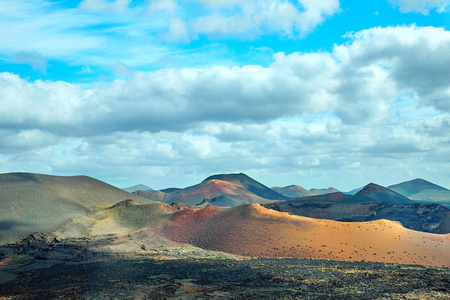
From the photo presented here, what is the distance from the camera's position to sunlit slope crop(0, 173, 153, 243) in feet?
226

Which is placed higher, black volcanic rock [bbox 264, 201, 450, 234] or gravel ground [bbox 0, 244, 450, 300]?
black volcanic rock [bbox 264, 201, 450, 234]

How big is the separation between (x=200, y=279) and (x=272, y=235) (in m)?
27.0

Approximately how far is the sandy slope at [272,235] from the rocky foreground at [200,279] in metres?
10.7

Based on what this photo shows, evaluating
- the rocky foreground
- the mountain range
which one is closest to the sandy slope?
the mountain range

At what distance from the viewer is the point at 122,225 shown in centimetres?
7456

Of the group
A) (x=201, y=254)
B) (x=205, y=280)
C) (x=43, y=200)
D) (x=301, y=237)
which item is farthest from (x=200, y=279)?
(x=43, y=200)

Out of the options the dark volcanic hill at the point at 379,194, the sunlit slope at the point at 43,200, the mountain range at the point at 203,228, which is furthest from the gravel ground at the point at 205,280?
the dark volcanic hill at the point at 379,194

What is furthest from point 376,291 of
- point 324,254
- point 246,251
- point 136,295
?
point 246,251

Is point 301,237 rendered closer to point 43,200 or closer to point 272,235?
point 272,235

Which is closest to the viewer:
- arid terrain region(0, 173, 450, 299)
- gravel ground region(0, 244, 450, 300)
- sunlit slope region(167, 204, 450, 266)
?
gravel ground region(0, 244, 450, 300)

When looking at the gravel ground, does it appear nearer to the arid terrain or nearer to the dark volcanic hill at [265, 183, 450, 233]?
the arid terrain

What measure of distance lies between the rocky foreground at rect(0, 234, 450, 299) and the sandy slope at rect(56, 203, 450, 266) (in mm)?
10707

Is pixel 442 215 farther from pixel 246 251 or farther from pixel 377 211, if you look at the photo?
pixel 246 251

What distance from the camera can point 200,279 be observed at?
34375 mm
